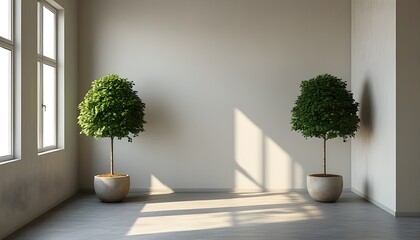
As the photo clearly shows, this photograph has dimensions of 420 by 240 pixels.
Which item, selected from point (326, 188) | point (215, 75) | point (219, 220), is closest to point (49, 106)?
point (215, 75)

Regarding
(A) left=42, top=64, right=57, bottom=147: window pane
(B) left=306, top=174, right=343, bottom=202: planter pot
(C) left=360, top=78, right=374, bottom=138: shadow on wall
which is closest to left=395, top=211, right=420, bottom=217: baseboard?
(B) left=306, top=174, right=343, bottom=202: planter pot

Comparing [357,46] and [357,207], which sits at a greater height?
[357,46]

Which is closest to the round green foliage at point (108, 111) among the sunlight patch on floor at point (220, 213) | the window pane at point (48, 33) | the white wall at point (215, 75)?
the window pane at point (48, 33)

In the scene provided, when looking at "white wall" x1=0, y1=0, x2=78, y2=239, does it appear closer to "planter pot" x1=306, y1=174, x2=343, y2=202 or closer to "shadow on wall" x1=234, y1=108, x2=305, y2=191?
"shadow on wall" x1=234, y1=108, x2=305, y2=191

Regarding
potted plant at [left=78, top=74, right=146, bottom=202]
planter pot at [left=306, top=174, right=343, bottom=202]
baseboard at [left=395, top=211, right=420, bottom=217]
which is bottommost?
baseboard at [left=395, top=211, right=420, bottom=217]

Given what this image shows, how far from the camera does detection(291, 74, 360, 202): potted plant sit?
7.14 metres

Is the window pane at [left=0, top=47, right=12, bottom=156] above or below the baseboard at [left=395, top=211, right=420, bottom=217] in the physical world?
above

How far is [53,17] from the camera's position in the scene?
7.49 metres

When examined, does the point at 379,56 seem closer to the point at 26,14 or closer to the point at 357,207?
the point at 357,207

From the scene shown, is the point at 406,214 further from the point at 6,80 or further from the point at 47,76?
the point at 47,76

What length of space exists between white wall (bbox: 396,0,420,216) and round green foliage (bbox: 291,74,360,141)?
1.00 meters

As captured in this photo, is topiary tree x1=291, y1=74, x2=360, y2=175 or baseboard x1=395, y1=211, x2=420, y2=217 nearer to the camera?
baseboard x1=395, y1=211, x2=420, y2=217

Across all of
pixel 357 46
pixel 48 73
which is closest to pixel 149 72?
pixel 48 73

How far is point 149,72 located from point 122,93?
1.13 metres
